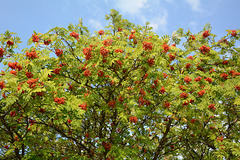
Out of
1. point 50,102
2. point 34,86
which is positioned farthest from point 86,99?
point 34,86

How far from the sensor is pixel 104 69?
830 cm

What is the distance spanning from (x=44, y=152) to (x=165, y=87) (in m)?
6.00

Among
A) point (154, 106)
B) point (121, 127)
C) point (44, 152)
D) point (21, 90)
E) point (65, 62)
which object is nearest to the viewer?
point (21, 90)

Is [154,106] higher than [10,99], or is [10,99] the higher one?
[154,106]

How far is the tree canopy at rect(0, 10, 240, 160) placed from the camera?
21.9ft

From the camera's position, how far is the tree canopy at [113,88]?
669 centimetres

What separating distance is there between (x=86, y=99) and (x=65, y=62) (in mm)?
2060

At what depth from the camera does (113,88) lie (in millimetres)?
9281

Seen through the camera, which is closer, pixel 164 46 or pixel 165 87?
pixel 164 46

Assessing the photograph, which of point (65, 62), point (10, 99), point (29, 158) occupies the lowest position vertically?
point (29, 158)

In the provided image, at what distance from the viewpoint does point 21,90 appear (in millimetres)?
5484

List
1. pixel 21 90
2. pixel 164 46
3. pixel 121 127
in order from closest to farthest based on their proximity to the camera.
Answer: pixel 21 90
pixel 164 46
pixel 121 127

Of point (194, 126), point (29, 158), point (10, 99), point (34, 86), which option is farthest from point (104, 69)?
point (194, 126)

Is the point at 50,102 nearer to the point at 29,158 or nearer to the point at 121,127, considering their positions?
the point at 29,158
